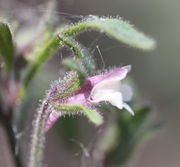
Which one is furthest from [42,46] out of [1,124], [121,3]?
[121,3]

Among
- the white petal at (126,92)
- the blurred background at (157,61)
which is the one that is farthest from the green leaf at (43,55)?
the blurred background at (157,61)

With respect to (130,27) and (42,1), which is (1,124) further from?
(42,1)

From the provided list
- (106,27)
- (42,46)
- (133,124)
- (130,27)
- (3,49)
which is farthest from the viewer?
(133,124)

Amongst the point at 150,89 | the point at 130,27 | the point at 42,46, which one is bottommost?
the point at 150,89

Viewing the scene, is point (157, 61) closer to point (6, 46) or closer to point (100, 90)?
point (6, 46)

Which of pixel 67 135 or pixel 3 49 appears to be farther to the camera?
pixel 67 135
